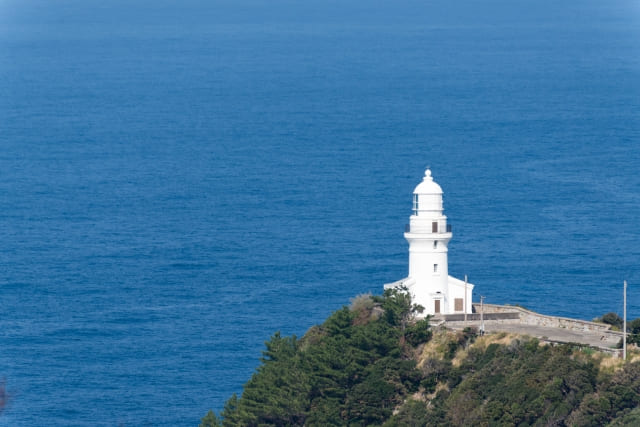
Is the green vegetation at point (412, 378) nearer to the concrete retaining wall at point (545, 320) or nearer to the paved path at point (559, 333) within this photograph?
the paved path at point (559, 333)

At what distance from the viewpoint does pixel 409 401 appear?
71.6 m

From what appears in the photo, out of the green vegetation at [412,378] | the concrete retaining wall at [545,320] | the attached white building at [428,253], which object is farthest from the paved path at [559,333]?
the attached white building at [428,253]

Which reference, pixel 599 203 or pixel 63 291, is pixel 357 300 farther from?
pixel 599 203

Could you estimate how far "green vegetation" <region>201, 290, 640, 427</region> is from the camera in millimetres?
63812

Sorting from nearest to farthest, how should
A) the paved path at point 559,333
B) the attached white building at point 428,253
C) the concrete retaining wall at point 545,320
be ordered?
the paved path at point 559,333
the concrete retaining wall at point 545,320
the attached white building at point 428,253

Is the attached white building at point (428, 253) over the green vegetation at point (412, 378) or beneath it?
over

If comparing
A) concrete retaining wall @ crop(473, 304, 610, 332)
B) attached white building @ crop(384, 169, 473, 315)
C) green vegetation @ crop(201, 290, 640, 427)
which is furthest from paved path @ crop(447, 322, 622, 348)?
attached white building @ crop(384, 169, 473, 315)

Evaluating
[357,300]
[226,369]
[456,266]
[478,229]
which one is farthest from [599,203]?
[357,300]

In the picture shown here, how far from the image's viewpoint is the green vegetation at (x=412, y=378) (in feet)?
209

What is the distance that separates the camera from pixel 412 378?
72.3 m

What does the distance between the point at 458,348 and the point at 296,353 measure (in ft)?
30.3

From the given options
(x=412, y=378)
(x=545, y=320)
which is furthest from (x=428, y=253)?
(x=412, y=378)

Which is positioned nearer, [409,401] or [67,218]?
[409,401]

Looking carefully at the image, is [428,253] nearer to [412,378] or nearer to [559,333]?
[412,378]
